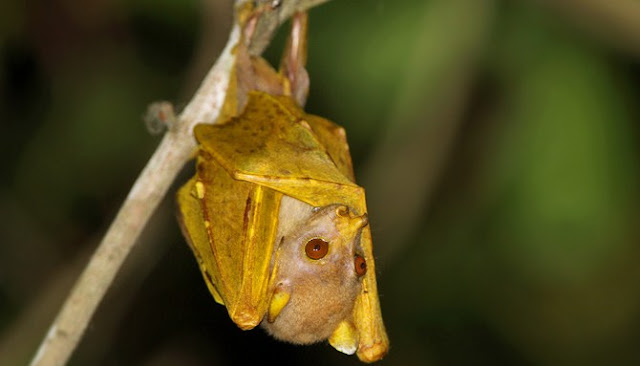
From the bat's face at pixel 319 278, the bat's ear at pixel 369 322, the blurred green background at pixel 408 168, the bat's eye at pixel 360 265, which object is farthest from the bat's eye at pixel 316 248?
the blurred green background at pixel 408 168

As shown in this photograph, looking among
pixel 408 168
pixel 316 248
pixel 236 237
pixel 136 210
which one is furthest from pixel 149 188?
pixel 408 168

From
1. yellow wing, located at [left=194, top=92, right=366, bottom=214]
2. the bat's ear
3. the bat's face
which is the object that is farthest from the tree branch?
the bat's ear

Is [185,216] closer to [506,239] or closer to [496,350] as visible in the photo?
[506,239]

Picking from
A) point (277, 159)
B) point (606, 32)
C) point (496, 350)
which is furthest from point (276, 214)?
point (496, 350)

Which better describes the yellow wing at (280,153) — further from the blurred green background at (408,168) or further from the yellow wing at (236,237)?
the blurred green background at (408,168)

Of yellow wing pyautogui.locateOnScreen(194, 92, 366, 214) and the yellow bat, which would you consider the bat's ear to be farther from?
yellow wing pyautogui.locateOnScreen(194, 92, 366, 214)

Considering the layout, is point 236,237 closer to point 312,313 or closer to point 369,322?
point 312,313

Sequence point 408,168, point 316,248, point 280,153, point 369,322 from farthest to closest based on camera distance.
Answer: point 408,168 → point 369,322 → point 280,153 → point 316,248
